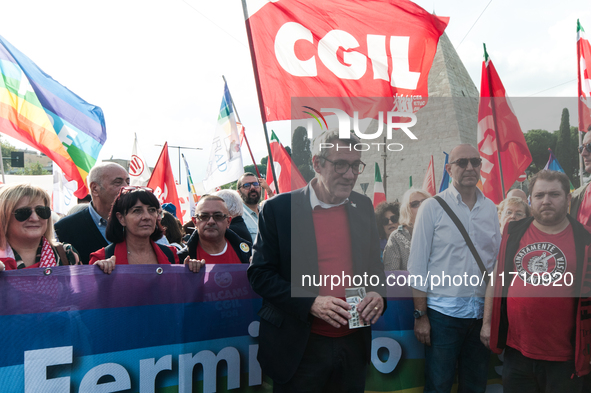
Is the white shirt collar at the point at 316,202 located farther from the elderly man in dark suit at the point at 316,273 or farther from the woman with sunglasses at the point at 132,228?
the woman with sunglasses at the point at 132,228

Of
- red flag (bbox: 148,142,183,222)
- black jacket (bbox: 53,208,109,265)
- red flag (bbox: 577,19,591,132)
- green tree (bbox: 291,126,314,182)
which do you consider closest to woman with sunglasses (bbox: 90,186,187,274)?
black jacket (bbox: 53,208,109,265)

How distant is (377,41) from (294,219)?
186 cm

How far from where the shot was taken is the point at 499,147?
343 centimetres

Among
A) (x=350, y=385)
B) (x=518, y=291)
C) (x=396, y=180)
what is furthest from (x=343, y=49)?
(x=350, y=385)

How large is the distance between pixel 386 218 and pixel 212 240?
54.6 inches

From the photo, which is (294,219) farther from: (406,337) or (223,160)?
(223,160)

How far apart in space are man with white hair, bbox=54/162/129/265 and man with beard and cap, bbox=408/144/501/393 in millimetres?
2342

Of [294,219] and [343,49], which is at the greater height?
[343,49]

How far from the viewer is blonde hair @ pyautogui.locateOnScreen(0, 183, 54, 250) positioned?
2.32 m

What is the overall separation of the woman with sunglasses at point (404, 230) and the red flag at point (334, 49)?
104 cm

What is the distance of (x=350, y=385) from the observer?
7.33ft

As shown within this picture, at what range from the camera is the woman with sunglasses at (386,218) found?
245 centimetres

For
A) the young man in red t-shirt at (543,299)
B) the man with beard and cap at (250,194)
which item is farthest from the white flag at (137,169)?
the young man in red t-shirt at (543,299)

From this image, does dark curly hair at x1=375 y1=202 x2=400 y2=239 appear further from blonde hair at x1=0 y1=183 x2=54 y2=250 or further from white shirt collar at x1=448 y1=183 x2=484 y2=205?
blonde hair at x1=0 y1=183 x2=54 y2=250
